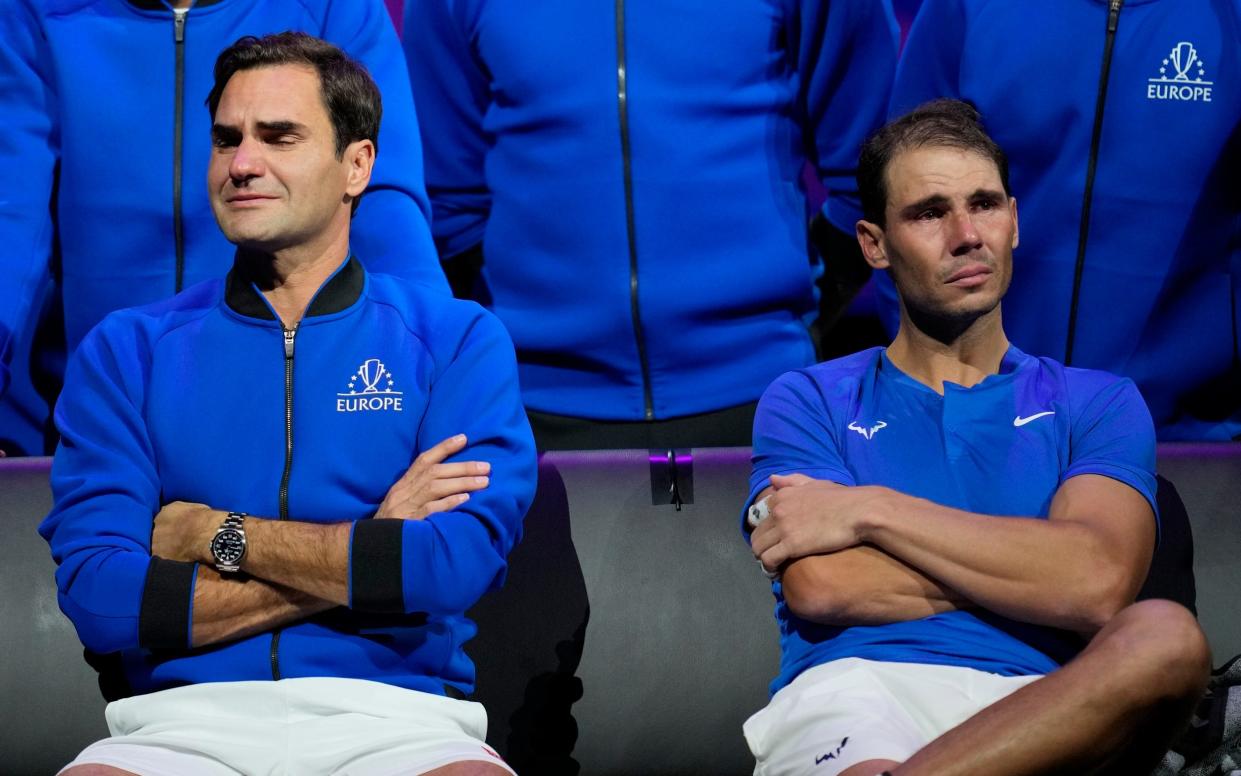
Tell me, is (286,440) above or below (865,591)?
above

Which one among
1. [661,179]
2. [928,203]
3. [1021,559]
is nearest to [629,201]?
[661,179]

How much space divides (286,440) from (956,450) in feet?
3.30

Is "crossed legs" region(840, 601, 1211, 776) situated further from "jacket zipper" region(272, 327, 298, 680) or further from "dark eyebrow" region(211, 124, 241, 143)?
"dark eyebrow" region(211, 124, 241, 143)

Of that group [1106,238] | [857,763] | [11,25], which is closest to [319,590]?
[857,763]

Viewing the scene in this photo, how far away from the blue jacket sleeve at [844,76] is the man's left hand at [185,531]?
61.6 inches

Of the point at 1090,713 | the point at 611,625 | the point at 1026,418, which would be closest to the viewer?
the point at 1090,713

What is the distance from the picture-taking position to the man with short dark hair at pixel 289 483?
2.04 metres

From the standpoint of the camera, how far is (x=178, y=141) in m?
2.89

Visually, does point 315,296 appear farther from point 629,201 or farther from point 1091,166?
point 1091,166

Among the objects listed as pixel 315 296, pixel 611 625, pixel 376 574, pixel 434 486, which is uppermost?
pixel 315 296

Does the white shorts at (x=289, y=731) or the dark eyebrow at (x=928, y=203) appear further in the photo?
the dark eyebrow at (x=928, y=203)

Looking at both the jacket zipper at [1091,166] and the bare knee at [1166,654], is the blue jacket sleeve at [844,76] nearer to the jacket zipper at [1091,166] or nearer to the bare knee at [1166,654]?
→ the jacket zipper at [1091,166]

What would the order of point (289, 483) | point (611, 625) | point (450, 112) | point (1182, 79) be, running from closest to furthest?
point (289, 483) → point (611, 625) → point (1182, 79) → point (450, 112)

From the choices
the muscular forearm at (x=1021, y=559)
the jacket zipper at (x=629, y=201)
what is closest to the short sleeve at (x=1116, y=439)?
the muscular forearm at (x=1021, y=559)
